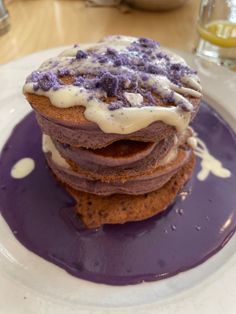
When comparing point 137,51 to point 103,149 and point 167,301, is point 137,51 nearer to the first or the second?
point 103,149

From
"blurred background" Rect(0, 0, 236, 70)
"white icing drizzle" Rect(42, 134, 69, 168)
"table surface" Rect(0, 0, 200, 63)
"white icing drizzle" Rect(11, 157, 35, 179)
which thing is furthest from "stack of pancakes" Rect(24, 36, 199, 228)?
"table surface" Rect(0, 0, 200, 63)

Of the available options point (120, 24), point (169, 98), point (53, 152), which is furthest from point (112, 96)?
point (120, 24)

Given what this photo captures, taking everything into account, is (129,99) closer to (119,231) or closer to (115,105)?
(115,105)

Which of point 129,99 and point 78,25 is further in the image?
point 78,25

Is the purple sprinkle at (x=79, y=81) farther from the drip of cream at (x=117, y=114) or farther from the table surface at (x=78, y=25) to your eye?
the table surface at (x=78, y=25)

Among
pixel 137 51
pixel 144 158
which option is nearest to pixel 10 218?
pixel 144 158

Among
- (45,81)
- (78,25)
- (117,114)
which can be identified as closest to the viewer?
(117,114)

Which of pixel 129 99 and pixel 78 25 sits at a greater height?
pixel 129 99
